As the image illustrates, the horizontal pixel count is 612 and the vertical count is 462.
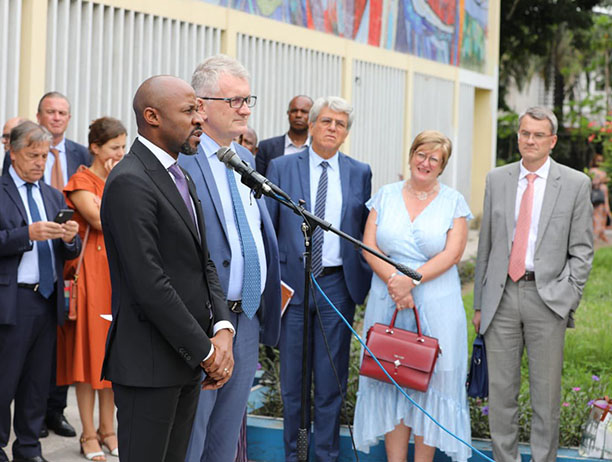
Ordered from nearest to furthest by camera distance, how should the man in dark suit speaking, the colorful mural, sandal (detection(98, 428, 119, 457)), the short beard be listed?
the man in dark suit speaking
the short beard
sandal (detection(98, 428, 119, 457))
the colorful mural

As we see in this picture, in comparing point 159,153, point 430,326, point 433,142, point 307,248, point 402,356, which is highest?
point 433,142

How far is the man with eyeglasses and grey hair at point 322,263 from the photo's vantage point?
5.97 meters

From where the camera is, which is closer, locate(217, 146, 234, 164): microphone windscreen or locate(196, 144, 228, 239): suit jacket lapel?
locate(217, 146, 234, 164): microphone windscreen

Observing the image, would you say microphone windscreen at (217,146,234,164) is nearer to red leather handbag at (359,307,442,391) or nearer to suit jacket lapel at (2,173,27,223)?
red leather handbag at (359,307,442,391)

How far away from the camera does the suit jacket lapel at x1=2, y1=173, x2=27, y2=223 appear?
582 cm

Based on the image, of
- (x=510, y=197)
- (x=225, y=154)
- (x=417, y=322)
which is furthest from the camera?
(x=510, y=197)

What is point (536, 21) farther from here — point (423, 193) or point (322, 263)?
point (322, 263)

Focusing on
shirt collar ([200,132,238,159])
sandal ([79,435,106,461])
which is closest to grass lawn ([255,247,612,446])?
sandal ([79,435,106,461])

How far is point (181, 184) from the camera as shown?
3.86 meters

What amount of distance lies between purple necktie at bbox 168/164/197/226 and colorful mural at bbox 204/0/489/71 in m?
7.75

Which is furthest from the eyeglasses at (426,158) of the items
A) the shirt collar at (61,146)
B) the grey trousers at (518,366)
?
the shirt collar at (61,146)

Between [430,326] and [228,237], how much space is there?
1.93 m

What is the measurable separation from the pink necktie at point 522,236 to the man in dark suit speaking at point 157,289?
2468 millimetres

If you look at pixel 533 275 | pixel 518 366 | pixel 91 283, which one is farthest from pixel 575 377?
pixel 91 283
